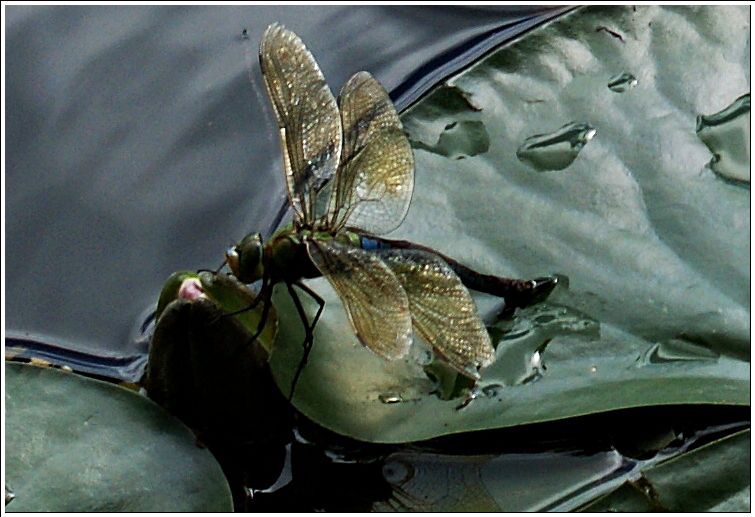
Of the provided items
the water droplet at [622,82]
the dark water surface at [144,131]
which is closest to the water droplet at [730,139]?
the water droplet at [622,82]

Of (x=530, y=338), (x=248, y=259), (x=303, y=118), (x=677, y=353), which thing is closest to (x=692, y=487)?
(x=677, y=353)

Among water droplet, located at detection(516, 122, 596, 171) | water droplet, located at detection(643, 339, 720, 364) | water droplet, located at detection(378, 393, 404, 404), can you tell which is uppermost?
water droplet, located at detection(516, 122, 596, 171)

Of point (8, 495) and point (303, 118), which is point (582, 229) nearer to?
point (303, 118)

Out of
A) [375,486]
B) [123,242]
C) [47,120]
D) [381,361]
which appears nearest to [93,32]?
[47,120]

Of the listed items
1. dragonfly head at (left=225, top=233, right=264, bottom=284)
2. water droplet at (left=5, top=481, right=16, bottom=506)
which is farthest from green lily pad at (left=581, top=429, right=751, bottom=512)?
water droplet at (left=5, top=481, right=16, bottom=506)

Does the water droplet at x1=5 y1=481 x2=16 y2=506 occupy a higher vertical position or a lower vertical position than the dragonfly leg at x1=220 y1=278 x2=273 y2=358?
lower

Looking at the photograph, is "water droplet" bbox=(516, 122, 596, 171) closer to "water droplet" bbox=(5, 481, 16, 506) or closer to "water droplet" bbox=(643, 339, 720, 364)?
"water droplet" bbox=(643, 339, 720, 364)

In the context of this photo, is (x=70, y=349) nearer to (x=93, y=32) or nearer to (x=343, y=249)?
(x=343, y=249)

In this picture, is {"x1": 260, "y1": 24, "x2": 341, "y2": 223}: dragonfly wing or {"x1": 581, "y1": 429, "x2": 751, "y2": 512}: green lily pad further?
Result: {"x1": 260, "y1": 24, "x2": 341, "y2": 223}: dragonfly wing
